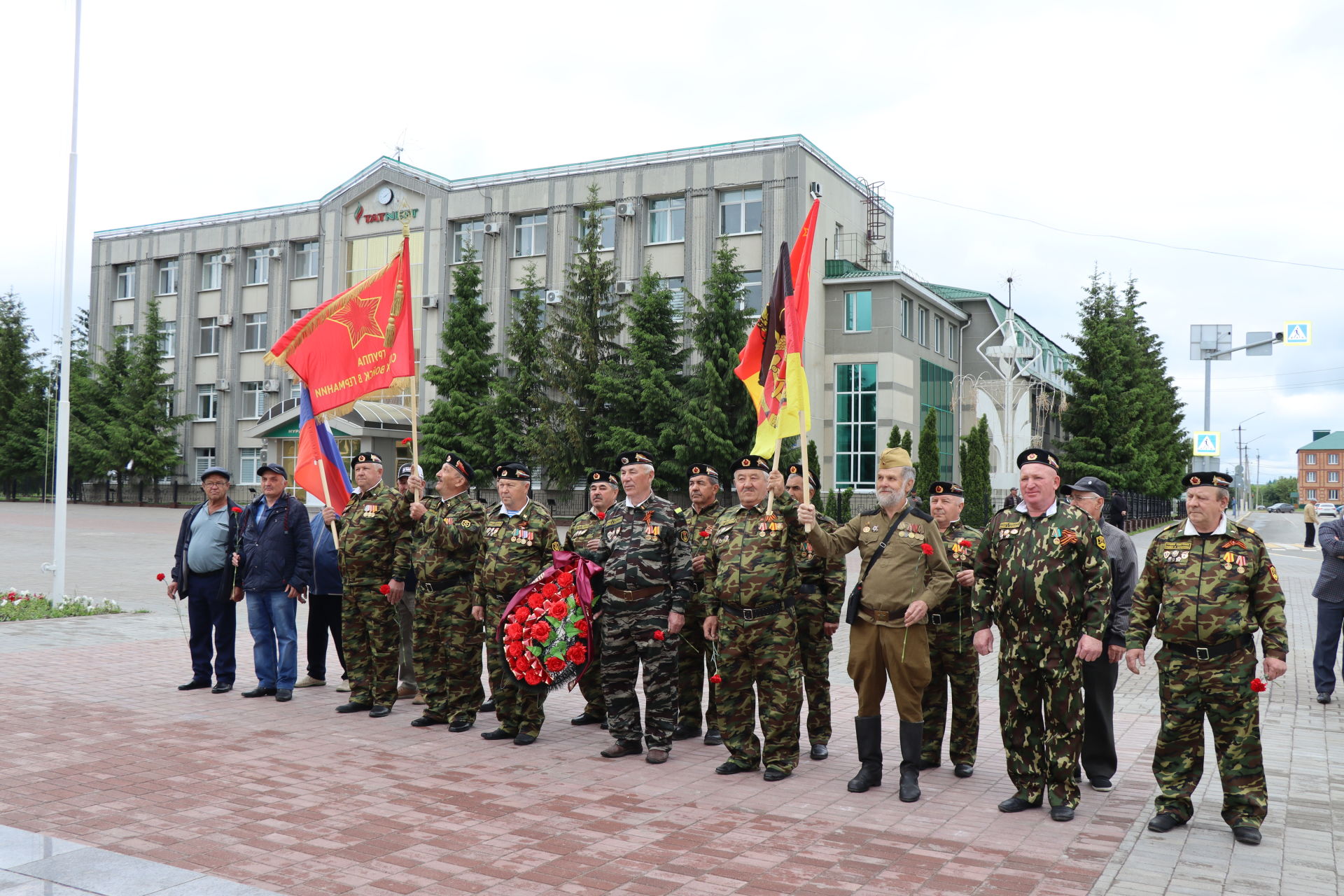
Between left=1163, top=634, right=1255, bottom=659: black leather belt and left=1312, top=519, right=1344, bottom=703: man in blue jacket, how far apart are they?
5023mm

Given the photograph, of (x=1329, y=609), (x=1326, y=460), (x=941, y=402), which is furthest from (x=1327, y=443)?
(x=1329, y=609)

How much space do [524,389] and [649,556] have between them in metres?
33.5

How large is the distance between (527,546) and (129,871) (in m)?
3.59

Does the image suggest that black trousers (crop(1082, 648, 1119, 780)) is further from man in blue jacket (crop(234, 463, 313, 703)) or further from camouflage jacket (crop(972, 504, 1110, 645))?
man in blue jacket (crop(234, 463, 313, 703))

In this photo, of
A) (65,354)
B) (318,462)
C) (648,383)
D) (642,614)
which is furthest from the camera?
(648,383)

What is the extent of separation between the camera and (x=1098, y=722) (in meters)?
6.64

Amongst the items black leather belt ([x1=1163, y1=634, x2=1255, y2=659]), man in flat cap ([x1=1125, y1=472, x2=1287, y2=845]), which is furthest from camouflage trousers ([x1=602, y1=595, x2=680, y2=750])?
black leather belt ([x1=1163, y1=634, x2=1255, y2=659])

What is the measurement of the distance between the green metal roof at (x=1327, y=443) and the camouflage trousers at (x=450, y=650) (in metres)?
193

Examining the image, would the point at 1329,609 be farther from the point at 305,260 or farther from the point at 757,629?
the point at 305,260

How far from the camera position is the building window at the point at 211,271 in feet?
174

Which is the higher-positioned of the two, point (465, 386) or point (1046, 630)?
point (465, 386)

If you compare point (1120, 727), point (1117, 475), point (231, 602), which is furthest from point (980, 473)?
point (231, 602)

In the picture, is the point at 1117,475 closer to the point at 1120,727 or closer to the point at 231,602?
the point at 1120,727

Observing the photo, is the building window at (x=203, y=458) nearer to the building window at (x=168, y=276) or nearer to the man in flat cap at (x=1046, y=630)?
the building window at (x=168, y=276)
